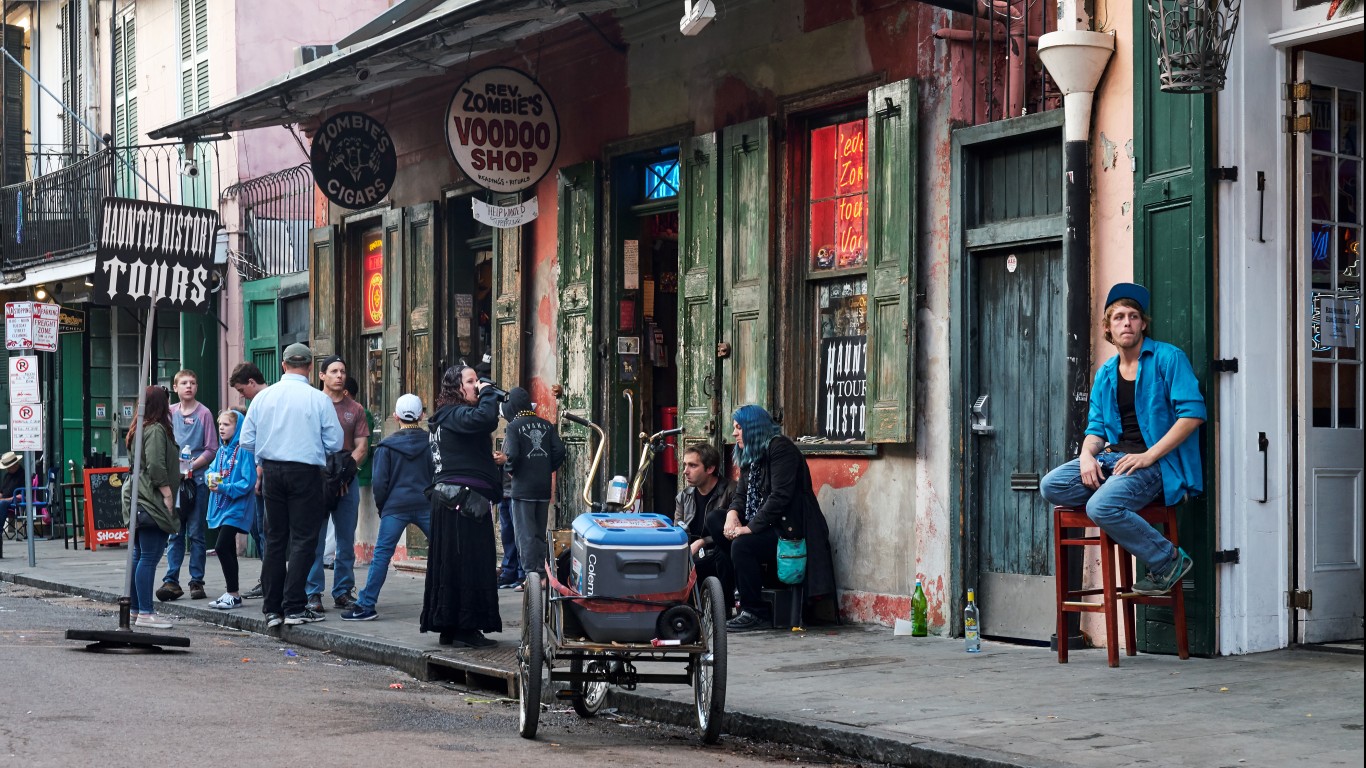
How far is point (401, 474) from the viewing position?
1234 centimetres

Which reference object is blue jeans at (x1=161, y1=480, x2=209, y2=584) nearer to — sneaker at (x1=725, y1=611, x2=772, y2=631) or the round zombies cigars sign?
the round zombies cigars sign

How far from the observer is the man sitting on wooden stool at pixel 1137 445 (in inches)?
332

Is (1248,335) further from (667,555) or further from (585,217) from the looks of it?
(585,217)

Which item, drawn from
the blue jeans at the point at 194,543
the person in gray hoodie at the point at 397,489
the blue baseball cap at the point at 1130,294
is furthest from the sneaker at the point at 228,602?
the blue baseball cap at the point at 1130,294

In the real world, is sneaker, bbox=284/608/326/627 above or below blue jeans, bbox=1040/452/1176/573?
below

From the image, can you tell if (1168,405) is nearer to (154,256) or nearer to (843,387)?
(843,387)

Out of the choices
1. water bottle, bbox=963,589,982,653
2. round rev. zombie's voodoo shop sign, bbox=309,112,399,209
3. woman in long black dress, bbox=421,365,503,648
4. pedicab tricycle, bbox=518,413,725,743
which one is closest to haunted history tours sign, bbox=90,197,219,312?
woman in long black dress, bbox=421,365,503,648

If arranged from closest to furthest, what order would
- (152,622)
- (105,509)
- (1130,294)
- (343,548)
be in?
(1130,294) < (152,622) < (343,548) < (105,509)

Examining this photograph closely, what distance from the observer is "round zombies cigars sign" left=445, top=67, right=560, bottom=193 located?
13.2 meters

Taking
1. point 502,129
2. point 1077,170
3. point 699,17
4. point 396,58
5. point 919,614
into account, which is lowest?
point 919,614

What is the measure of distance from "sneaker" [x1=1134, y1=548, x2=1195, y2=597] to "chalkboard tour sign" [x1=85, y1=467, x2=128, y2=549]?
47.4 ft

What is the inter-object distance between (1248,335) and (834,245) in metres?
3.32

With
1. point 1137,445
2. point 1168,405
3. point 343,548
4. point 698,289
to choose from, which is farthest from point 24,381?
point 1168,405

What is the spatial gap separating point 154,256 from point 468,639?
10.9ft
